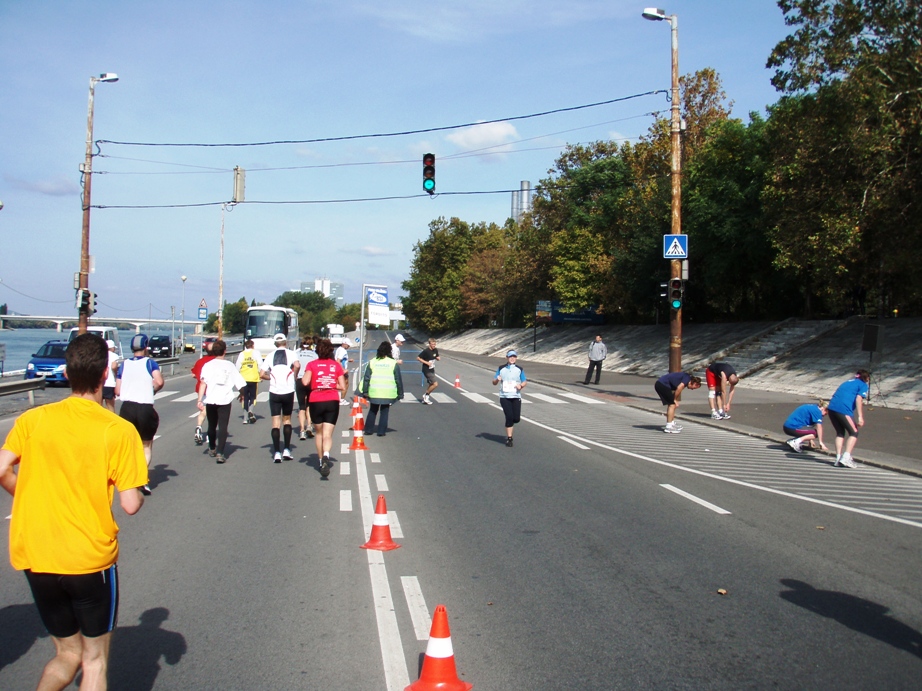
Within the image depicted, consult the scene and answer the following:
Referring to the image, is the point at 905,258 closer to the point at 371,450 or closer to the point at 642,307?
the point at 371,450

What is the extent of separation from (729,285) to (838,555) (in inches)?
1313

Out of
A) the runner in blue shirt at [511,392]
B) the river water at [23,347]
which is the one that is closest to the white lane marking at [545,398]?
the runner in blue shirt at [511,392]

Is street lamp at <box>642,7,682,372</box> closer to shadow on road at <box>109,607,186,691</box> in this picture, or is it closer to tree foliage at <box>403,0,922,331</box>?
tree foliage at <box>403,0,922,331</box>

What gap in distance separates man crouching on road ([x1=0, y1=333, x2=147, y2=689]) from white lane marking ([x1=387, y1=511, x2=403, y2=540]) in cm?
384

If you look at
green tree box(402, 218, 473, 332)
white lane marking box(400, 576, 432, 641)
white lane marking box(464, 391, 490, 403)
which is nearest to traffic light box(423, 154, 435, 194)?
white lane marking box(464, 391, 490, 403)

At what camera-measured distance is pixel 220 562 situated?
6457mm

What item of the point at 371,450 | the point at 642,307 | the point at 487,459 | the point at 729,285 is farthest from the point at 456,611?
the point at 642,307

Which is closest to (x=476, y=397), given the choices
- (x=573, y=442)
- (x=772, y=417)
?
(x=772, y=417)

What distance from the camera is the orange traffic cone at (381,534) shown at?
6902 millimetres

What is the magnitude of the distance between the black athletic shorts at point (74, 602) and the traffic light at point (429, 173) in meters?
16.3

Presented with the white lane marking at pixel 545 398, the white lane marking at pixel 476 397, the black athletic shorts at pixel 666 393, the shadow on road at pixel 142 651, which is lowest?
the white lane marking at pixel 476 397

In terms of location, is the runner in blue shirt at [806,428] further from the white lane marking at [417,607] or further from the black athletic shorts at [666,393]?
the white lane marking at [417,607]

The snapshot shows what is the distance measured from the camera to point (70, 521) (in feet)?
11.0

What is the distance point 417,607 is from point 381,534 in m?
1.62
